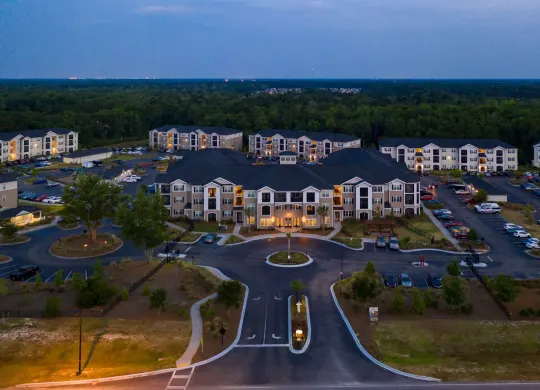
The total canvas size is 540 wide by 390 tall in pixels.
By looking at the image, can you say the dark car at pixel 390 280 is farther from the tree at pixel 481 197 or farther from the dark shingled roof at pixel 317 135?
the dark shingled roof at pixel 317 135

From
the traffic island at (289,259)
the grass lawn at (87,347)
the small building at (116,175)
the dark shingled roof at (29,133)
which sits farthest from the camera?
the dark shingled roof at (29,133)

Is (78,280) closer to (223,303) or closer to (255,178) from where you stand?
(223,303)

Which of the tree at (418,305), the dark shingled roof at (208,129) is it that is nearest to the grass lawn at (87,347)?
the tree at (418,305)

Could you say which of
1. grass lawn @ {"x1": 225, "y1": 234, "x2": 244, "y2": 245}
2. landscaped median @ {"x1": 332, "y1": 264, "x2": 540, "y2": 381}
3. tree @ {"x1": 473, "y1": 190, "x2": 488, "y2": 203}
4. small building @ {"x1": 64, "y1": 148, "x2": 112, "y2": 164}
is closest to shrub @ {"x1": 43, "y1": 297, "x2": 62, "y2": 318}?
landscaped median @ {"x1": 332, "y1": 264, "x2": 540, "y2": 381}

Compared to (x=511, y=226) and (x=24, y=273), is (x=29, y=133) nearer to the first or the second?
(x=24, y=273)

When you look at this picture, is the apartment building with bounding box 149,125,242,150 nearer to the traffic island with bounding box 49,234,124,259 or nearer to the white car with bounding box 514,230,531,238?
the traffic island with bounding box 49,234,124,259

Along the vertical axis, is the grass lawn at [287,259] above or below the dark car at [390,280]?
above
